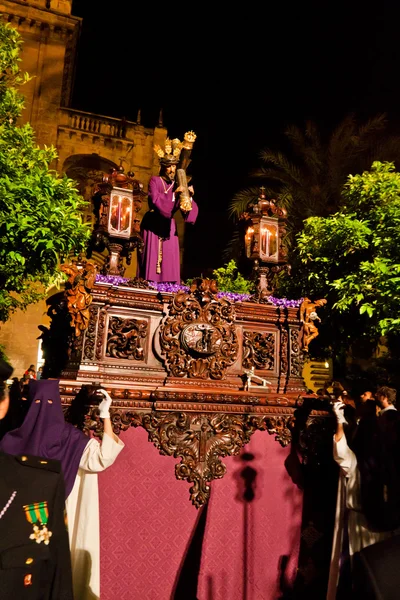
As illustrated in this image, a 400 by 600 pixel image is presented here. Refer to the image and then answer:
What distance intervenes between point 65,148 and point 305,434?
20.7 metres

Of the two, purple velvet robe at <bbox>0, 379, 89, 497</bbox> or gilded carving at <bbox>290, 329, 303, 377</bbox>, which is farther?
gilded carving at <bbox>290, 329, 303, 377</bbox>

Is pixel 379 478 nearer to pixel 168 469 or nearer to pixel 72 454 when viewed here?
pixel 168 469

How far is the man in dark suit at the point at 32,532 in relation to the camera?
7.50 feet

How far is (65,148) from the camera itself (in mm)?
22203

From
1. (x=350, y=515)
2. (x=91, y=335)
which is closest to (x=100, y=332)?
(x=91, y=335)

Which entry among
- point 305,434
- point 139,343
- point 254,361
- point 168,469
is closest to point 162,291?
point 139,343

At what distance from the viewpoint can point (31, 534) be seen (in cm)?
238

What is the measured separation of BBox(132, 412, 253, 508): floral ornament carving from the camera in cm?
526

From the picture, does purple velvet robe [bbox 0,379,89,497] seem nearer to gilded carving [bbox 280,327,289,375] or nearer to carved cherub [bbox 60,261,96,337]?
carved cherub [bbox 60,261,96,337]

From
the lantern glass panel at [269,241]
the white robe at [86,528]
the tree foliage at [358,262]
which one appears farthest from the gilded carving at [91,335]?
the tree foliage at [358,262]

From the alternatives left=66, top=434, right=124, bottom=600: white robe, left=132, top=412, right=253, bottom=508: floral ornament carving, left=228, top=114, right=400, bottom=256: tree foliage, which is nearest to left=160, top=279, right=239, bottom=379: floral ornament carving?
left=132, top=412, right=253, bottom=508: floral ornament carving

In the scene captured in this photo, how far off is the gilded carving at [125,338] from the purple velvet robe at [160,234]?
1385mm

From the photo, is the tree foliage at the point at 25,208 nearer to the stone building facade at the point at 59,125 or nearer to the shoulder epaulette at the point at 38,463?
the shoulder epaulette at the point at 38,463

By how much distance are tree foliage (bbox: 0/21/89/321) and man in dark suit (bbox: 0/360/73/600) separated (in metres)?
7.03
